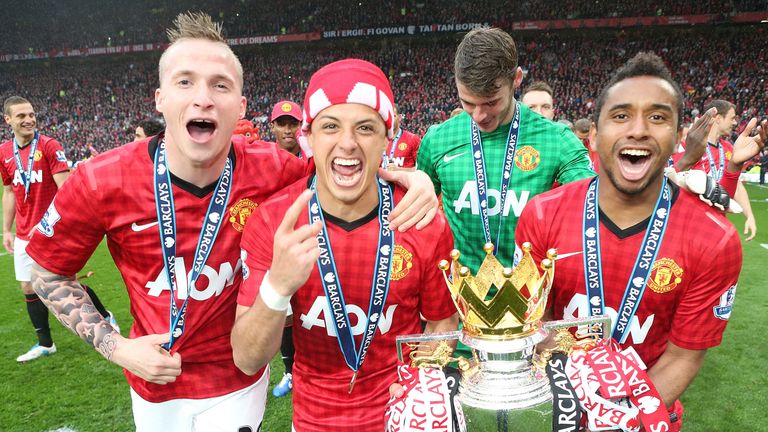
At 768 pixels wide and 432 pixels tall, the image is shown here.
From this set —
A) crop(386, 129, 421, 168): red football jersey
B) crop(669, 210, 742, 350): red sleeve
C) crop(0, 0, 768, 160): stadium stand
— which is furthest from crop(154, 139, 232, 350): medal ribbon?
crop(0, 0, 768, 160): stadium stand

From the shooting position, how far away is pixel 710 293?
197cm

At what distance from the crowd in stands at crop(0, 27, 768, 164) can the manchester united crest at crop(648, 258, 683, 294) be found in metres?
23.7

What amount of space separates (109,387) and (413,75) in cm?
2757

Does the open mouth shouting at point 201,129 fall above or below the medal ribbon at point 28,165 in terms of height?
above

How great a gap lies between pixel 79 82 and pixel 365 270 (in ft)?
132

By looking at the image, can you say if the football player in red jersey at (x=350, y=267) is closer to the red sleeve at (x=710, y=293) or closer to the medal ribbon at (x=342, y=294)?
the medal ribbon at (x=342, y=294)

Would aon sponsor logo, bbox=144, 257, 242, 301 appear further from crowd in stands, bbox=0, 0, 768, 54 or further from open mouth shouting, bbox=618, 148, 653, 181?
crowd in stands, bbox=0, 0, 768, 54

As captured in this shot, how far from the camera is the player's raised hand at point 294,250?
161 centimetres

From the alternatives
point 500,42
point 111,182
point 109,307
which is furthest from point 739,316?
point 109,307

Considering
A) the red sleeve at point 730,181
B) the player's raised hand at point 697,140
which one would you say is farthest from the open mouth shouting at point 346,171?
the red sleeve at point 730,181

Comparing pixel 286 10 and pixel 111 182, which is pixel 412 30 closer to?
pixel 286 10

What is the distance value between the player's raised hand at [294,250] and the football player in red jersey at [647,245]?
95cm

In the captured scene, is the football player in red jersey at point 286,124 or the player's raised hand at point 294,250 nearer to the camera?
the player's raised hand at point 294,250

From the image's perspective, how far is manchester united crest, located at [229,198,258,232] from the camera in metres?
2.38
